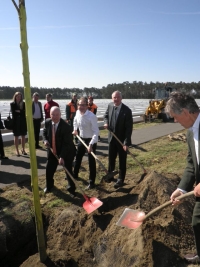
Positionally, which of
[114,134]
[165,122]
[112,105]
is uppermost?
[112,105]

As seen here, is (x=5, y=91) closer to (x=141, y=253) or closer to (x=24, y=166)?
(x=24, y=166)

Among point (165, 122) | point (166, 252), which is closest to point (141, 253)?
point (166, 252)

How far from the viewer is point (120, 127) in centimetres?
547

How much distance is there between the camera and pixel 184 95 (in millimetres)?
2510

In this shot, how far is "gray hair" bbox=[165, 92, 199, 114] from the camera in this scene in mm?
2465

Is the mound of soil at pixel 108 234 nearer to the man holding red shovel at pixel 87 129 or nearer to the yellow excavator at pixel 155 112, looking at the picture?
the man holding red shovel at pixel 87 129

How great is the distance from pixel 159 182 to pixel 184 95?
2.00 m

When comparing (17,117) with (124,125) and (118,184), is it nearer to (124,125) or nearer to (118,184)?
(124,125)

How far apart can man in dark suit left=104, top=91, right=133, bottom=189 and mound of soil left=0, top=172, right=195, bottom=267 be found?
87 cm

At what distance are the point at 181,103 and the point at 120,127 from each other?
3.02 meters

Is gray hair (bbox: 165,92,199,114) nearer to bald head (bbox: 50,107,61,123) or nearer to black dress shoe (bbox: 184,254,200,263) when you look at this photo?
black dress shoe (bbox: 184,254,200,263)

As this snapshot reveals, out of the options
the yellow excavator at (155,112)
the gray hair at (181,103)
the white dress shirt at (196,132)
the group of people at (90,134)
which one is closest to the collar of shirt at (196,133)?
the white dress shirt at (196,132)

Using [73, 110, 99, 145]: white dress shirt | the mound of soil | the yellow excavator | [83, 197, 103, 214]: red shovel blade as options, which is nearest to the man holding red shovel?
[73, 110, 99, 145]: white dress shirt

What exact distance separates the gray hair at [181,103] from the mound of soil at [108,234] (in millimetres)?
1591
